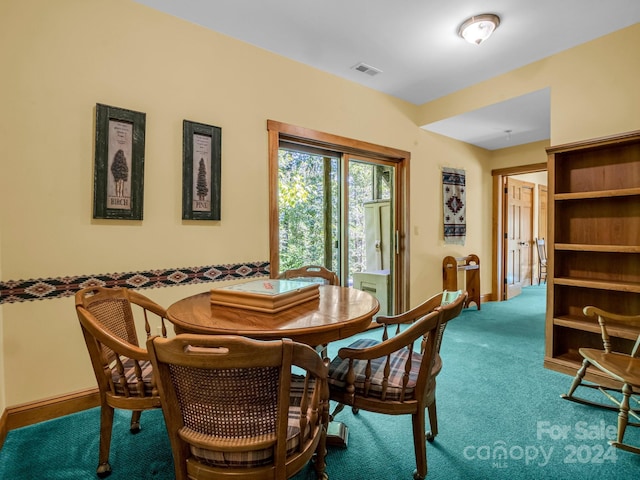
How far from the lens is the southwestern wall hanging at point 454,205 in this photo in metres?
4.54

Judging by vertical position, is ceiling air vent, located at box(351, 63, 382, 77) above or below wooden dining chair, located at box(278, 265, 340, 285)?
above

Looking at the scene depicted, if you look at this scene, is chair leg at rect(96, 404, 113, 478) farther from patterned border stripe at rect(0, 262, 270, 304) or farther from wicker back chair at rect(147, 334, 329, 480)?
patterned border stripe at rect(0, 262, 270, 304)

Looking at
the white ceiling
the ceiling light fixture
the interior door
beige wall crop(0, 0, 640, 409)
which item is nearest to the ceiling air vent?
the white ceiling

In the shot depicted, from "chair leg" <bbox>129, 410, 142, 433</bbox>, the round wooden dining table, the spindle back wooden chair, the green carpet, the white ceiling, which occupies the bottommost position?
the green carpet

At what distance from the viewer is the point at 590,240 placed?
2.67 metres

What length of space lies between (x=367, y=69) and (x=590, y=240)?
2.50 meters

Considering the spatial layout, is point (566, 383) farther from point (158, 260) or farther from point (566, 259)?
point (158, 260)

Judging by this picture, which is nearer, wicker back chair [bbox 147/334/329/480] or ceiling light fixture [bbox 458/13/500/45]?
wicker back chair [bbox 147/334/329/480]

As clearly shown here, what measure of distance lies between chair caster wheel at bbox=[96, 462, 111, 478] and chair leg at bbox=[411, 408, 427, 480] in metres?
1.44

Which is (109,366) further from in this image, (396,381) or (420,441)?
(420,441)

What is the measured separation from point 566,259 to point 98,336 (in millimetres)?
3380

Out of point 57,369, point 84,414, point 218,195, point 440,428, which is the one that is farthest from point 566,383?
point 57,369

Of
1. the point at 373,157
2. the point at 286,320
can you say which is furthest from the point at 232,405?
the point at 373,157

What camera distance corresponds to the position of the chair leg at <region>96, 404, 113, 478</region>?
1504 millimetres
